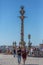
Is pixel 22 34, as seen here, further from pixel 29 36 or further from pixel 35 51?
pixel 35 51

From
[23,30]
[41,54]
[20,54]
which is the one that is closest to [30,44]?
[23,30]

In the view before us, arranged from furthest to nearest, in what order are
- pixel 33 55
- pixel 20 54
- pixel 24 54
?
pixel 33 55 < pixel 20 54 < pixel 24 54

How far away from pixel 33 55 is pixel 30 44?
20572 mm

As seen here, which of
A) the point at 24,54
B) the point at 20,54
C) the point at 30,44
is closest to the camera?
the point at 24,54

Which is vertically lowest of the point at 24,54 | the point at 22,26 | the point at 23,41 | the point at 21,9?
the point at 24,54

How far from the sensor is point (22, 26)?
51062 mm

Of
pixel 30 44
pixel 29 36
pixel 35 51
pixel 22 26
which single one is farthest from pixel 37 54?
pixel 30 44

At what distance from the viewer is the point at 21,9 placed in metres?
50.3

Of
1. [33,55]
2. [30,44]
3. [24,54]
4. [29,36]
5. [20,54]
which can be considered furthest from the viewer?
[30,44]

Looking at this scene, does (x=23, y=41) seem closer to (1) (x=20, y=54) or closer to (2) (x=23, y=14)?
(2) (x=23, y=14)

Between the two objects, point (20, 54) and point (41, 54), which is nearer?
point (20, 54)

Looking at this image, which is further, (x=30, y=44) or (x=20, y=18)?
(x=30, y=44)

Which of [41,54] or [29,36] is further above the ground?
[29,36]

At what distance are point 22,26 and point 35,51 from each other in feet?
53.8
